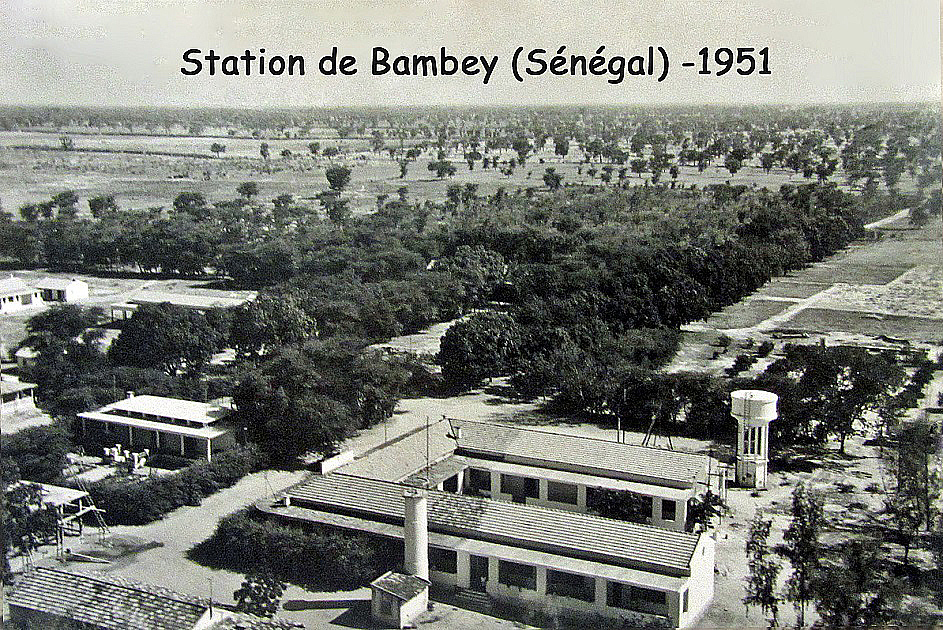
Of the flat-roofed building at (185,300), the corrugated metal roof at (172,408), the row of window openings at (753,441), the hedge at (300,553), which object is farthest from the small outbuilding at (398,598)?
the flat-roofed building at (185,300)

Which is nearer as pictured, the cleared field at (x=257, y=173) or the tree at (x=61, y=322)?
the tree at (x=61, y=322)

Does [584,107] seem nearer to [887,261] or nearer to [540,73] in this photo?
[540,73]

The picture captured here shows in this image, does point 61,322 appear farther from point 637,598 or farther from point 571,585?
point 637,598

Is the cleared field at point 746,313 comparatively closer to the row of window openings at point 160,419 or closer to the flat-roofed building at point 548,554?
the flat-roofed building at point 548,554

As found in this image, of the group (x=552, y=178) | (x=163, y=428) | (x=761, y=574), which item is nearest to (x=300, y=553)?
(x=163, y=428)

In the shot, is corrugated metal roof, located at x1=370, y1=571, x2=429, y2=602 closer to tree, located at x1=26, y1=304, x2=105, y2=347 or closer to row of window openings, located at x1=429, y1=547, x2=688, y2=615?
row of window openings, located at x1=429, y1=547, x2=688, y2=615

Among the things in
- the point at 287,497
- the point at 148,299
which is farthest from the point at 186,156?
the point at 287,497

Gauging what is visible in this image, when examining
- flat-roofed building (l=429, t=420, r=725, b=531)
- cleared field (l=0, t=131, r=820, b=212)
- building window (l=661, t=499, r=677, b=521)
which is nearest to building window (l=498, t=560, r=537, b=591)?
flat-roofed building (l=429, t=420, r=725, b=531)

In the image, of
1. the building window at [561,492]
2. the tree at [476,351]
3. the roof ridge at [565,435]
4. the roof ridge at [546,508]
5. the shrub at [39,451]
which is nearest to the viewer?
the roof ridge at [546,508]
